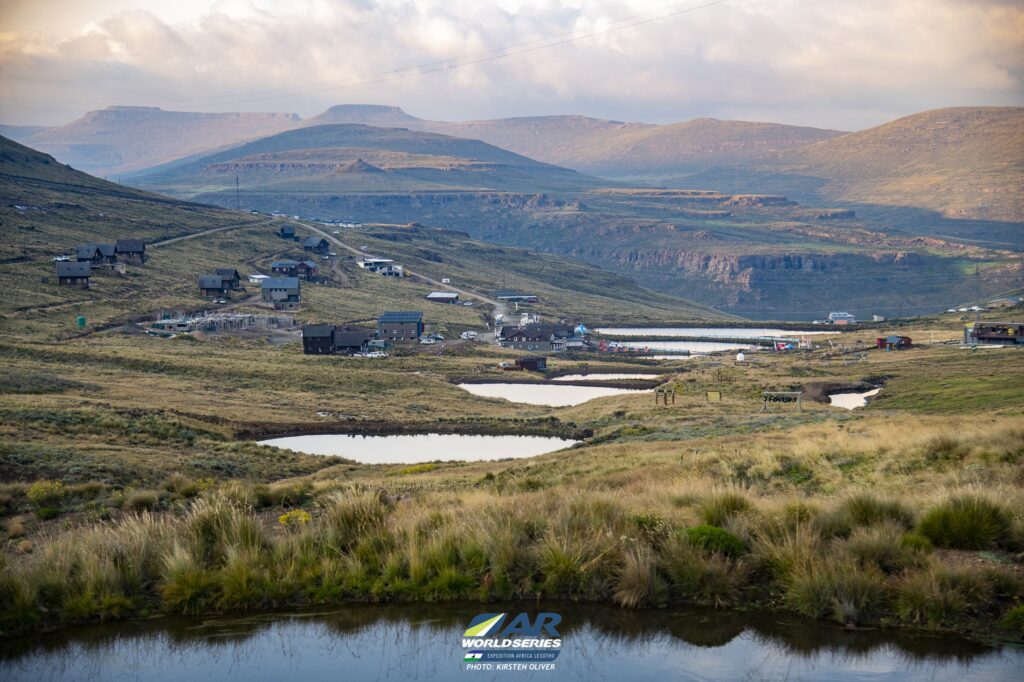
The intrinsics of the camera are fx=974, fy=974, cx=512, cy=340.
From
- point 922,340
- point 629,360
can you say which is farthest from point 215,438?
point 922,340

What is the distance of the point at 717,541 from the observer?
525 inches

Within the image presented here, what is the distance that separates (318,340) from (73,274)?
37.1 meters

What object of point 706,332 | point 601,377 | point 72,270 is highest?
point 72,270

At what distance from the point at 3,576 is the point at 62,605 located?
892mm

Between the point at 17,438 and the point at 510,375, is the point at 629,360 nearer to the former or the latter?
the point at 510,375

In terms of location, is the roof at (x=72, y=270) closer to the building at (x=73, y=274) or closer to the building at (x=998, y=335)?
the building at (x=73, y=274)

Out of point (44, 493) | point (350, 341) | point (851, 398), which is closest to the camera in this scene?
point (44, 493)

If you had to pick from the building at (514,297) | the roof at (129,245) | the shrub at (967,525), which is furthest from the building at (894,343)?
the roof at (129,245)

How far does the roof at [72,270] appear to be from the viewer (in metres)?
108

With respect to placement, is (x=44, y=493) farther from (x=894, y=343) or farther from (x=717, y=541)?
(x=894, y=343)

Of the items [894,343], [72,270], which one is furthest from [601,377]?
[72,270]

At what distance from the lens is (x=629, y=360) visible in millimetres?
98688

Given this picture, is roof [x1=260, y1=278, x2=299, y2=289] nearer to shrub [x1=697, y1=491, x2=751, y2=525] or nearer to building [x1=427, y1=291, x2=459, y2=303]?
building [x1=427, y1=291, x2=459, y2=303]

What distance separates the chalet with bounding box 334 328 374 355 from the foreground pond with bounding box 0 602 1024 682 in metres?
79.0
